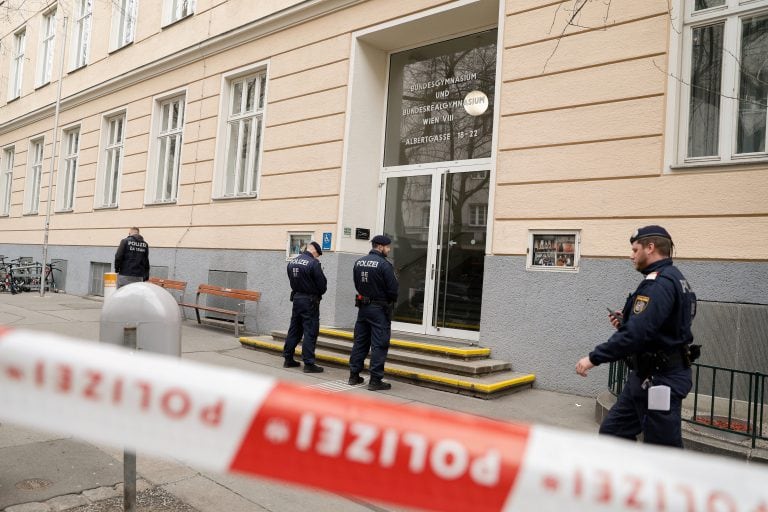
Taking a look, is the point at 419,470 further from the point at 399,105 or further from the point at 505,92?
the point at 399,105

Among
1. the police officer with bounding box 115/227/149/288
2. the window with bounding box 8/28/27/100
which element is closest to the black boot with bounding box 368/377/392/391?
Answer: the police officer with bounding box 115/227/149/288

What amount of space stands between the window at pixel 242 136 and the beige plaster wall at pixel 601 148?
5.26m

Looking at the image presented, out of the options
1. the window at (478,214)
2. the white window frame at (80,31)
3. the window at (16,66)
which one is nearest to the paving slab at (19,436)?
the window at (478,214)

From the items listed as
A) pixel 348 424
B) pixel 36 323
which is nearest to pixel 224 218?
pixel 36 323

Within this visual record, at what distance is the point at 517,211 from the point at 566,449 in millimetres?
5880

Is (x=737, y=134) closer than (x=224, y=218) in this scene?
Yes

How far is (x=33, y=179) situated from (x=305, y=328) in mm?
15531

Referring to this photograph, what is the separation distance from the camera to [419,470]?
1405 millimetres

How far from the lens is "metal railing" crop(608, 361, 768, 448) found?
4551 millimetres

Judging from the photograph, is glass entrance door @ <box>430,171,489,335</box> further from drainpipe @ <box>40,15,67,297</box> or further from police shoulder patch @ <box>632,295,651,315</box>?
drainpipe @ <box>40,15,67,297</box>

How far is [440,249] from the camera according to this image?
8320mm

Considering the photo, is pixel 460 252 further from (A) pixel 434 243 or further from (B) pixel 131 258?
(B) pixel 131 258

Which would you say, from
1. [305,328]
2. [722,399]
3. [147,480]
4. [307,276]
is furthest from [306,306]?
[722,399]

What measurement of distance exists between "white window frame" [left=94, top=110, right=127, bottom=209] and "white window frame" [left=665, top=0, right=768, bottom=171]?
12.8 meters
